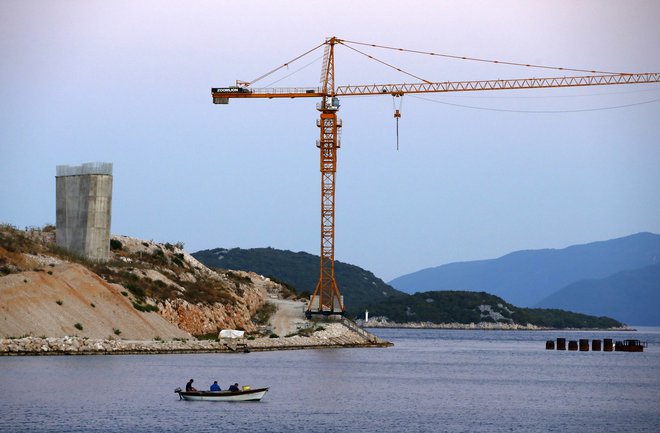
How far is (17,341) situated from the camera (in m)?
84.8

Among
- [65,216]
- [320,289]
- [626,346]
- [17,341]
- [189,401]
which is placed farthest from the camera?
[626,346]

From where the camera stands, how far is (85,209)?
109875 millimetres

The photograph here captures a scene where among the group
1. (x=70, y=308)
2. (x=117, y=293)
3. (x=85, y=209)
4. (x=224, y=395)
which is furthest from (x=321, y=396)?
(x=85, y=209)

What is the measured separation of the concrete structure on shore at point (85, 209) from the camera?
360 ft

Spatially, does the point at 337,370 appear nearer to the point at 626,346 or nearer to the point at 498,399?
the point at 498,399

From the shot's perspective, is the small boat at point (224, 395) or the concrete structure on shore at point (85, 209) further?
the concrete structure on shore at point (85, 209)

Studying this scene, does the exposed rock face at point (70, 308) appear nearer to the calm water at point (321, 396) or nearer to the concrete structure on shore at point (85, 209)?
the calm water at point (321, 396)

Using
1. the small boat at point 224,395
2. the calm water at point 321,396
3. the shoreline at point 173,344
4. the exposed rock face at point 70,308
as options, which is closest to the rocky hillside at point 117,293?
the exposed rock face at point 70,308

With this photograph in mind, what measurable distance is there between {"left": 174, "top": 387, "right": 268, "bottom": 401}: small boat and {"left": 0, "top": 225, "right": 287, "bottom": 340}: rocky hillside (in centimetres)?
2823

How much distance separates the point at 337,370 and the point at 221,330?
26439mm

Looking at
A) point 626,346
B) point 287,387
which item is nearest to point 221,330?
point 287,387

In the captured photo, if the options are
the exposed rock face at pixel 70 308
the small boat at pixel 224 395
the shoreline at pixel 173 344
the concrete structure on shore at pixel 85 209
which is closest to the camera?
the small boat at pixel 224 395

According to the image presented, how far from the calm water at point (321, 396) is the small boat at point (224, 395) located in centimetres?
40

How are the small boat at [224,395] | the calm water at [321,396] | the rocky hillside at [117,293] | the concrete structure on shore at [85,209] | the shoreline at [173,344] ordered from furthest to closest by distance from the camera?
the concrete structure on shore at [85,209], the rocky hillside at [117,293], the shoreline at [173,344], the small boat at [224,395], the calm water at [321,396]
